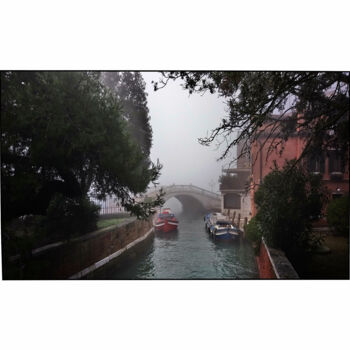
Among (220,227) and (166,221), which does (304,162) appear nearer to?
(220,227)

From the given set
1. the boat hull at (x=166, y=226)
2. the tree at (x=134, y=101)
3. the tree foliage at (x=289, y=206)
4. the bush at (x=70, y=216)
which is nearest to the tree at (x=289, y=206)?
the tree foliage at (x=289, y=206)

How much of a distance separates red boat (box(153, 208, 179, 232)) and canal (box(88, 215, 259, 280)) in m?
0.08

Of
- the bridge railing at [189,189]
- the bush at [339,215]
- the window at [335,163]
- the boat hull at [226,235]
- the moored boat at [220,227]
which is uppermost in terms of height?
the window at [335,163]

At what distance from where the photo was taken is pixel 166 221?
3303mm

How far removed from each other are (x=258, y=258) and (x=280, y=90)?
225 cm

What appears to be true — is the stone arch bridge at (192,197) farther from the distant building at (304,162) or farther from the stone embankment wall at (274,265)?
the stone embankment wall at (274,265)

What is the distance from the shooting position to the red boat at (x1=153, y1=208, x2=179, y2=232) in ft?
10.7

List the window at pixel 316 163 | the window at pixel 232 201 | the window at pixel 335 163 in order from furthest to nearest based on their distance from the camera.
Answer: the window at pixel 232 201, the window at pixel 316 163, the window at pixel 335 163

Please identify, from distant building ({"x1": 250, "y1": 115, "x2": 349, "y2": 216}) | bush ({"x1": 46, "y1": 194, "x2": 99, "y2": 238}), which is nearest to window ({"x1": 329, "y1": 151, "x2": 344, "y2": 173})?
distant building ({"x1": 250, "y1": 115, "x2": 349, "y2": 216})

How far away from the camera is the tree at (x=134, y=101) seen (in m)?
3.04

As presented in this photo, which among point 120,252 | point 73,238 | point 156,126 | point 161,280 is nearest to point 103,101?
point 156,126

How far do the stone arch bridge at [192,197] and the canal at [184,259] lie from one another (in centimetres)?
21

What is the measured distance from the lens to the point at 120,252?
11.2 ft

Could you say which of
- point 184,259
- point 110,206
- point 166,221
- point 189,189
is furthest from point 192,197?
point 110,206
